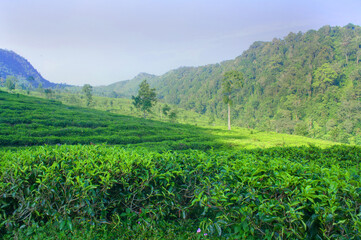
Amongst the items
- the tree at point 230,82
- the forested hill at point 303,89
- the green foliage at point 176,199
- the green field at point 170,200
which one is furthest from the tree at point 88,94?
the green foliage at point 176,199

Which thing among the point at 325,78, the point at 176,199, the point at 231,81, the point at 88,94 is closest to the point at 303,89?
the point at 325,78

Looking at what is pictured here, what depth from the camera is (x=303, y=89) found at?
294 ft

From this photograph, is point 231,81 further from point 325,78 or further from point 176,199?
point 325,78

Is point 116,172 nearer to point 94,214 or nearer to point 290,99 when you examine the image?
point 94,214

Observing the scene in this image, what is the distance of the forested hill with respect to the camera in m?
65.2

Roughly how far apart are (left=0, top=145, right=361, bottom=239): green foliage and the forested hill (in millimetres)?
47121

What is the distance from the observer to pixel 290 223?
6.54ft

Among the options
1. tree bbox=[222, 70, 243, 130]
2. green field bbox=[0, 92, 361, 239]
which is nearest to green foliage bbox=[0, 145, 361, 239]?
green field bbox=[0, 92, 361, 239]

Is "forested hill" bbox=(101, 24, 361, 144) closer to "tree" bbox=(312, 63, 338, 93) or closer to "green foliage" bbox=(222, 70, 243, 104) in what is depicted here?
"tree" bbox=(312, 63, 338, 93)

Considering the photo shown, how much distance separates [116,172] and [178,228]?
1114 millimetres

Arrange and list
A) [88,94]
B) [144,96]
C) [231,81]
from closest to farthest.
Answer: [231,81]
[144,96]
[88,94]

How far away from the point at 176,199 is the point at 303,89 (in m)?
104

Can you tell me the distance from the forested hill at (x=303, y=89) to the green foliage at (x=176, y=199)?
47121 mm

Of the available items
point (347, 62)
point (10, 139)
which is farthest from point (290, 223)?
point (347, 62)
